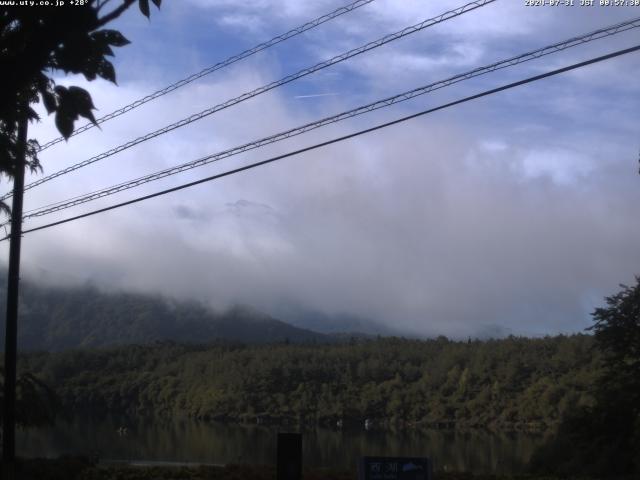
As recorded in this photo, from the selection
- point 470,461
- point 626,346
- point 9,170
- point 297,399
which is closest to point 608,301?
point 626,346

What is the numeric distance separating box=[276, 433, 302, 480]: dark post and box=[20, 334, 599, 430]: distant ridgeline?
6777 cm

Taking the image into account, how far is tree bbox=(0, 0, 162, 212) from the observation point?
5477mm

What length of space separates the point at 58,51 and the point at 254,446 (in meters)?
57.7

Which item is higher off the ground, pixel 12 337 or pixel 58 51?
pixel 58 51

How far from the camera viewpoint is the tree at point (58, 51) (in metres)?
5.48

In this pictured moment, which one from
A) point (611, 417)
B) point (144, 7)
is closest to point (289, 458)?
point (144, 7)

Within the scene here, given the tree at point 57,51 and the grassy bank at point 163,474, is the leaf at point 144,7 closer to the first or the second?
the tree at point 57,51

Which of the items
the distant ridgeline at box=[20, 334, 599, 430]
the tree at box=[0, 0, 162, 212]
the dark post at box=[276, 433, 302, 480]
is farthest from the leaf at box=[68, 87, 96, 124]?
the distant ridgeline at box=[20, 334, 599, 430]

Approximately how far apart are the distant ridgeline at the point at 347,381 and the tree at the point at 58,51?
7421 cm

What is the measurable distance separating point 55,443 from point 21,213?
130 ft

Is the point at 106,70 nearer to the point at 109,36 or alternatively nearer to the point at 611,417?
the point at 109,36

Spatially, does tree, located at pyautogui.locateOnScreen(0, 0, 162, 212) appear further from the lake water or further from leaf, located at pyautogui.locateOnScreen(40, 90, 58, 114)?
the lake water

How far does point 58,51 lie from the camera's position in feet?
19.0

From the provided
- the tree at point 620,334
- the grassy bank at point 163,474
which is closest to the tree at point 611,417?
the tree at point 620,334
